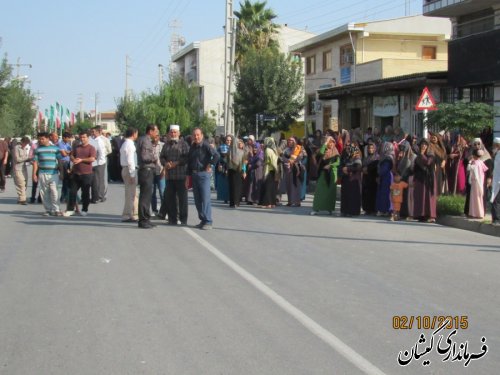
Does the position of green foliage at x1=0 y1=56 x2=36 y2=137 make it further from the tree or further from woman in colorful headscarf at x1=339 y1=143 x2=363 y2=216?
woman in colorful headscarf at x1=339 y1=143 x2=363 y2=216

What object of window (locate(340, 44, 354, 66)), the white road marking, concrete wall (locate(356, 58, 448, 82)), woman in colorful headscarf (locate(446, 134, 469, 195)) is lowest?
the white road marking

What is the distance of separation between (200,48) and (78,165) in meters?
62.6

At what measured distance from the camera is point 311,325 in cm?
696

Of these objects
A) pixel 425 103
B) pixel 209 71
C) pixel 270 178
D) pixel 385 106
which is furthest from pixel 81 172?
pixel 209 71

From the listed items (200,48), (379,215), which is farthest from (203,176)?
(200,48)

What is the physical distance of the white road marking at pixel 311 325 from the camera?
580cm

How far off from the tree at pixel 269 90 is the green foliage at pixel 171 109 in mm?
17333

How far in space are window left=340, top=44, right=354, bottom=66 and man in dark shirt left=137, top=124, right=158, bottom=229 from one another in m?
26.9

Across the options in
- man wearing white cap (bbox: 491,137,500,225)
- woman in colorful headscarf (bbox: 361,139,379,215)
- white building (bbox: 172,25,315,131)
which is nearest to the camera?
man wearing white cap (bbox: 491,137,500,225)

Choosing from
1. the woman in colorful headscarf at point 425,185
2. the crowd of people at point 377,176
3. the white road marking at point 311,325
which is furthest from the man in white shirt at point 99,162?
the white road marking at point 311,325

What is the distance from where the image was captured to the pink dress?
15.6m

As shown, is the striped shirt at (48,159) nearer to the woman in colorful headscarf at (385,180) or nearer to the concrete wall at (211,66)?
the woman in colorful headscarf at (385,180)

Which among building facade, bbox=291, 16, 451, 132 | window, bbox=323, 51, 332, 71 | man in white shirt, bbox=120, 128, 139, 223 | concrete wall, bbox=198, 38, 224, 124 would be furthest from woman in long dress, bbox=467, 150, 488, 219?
concrete wall, bbox=198, 38, 224, 124

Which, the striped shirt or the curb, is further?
the striped shirt
